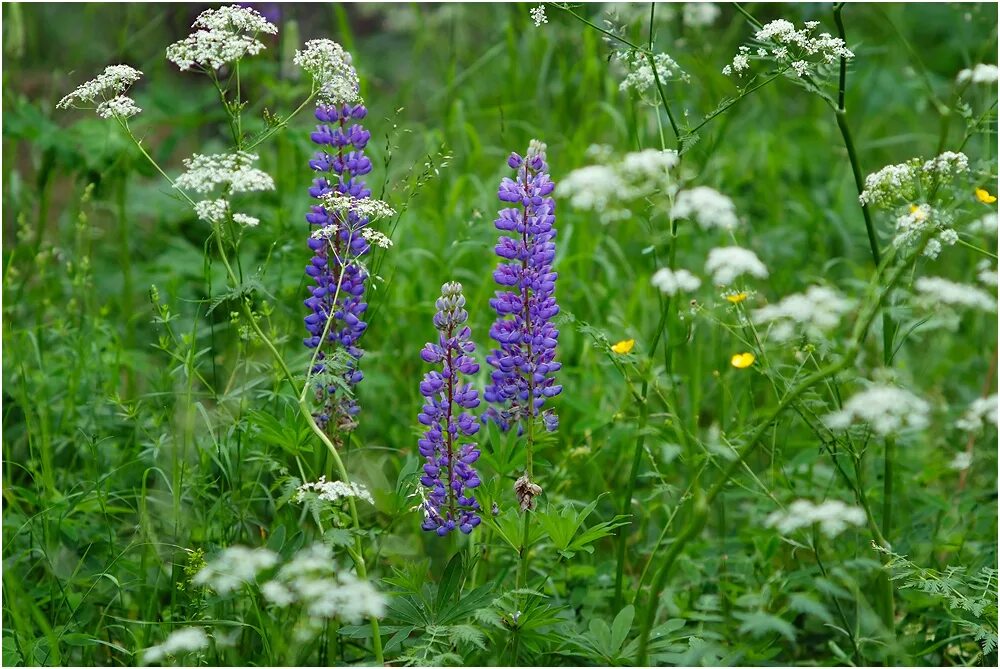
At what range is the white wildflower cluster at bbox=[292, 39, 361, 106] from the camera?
6.86 feet

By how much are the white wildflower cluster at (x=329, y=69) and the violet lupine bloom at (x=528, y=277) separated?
0.35 meters

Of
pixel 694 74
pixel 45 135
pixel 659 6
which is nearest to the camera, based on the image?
pixel 45 135

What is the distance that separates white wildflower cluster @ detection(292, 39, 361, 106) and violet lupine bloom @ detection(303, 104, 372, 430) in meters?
0.09

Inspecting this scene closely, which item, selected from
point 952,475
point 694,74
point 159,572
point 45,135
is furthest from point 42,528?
point 694,74

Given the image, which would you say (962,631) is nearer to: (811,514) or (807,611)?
(807,611)

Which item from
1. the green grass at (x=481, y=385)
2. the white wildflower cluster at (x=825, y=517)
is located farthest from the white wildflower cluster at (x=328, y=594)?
the white wildflower cluster at (x=825, y=517)

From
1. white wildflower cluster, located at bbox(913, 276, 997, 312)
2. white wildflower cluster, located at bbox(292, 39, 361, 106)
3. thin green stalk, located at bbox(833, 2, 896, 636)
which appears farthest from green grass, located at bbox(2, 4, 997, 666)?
white wildflower cluster, located at bbox(913, 276, 997, 312)

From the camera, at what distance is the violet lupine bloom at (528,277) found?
6.73ft

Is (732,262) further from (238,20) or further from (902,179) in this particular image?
(238,20)

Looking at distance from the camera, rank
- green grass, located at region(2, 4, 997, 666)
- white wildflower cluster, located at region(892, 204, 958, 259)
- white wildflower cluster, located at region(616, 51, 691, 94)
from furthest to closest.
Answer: white wildflower cluster, located at region(616, 51, 691, 94) → green grass, located at region(2, 4, 997, 666) → white wildflower cluster, located at region(892, 204, 958, 259)

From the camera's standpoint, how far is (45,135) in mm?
3377

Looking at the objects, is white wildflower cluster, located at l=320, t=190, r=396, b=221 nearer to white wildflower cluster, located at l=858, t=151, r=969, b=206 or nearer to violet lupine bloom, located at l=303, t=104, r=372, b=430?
violet lupine bloom, located at l=303, t=104, r=372, b=430

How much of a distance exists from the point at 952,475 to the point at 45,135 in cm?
291

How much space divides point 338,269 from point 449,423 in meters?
0.44
